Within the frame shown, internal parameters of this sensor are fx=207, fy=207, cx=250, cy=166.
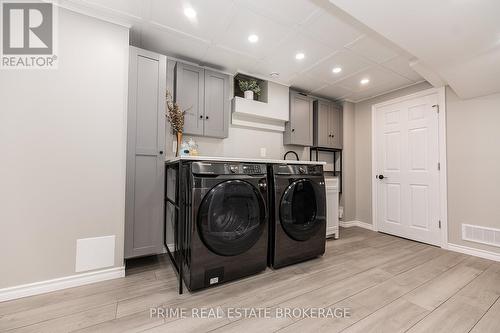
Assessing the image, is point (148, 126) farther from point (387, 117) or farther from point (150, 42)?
point (387, 117)

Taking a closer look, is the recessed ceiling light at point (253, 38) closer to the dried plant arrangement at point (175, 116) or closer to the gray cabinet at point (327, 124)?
→ the dried plant arrangement at point (175, 116)

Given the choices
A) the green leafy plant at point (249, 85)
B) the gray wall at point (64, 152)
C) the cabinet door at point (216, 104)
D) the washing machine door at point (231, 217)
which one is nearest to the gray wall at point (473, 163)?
the green leafy plant at point (249, 85)

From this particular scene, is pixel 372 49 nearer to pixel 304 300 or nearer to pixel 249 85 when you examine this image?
pixel 249 85

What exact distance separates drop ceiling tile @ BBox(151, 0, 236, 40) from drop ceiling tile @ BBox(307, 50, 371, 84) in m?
1.34

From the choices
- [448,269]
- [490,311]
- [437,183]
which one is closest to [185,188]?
[490,311]

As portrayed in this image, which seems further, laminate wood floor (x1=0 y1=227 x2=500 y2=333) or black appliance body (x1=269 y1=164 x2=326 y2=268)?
black appliance body (x1=269 y1=164 x2=326 y2=268)

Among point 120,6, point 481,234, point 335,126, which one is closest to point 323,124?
point 335,126

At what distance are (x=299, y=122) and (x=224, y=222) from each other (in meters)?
2.24

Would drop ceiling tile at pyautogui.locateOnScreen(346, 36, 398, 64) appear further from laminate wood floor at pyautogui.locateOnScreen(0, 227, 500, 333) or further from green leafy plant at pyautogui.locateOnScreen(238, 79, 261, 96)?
laminate wood floor at pyautogui.locateOnScreen(0, 227, 500, 333)

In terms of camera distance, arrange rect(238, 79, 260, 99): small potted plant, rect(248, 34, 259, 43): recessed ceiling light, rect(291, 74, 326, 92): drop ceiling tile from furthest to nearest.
→ rect(291, 74, 326, 92): drop ceiling tile, rect(238, 79, 260, 99): small potted plant, rect(248, 34, 259, 43): recessed ceiling light

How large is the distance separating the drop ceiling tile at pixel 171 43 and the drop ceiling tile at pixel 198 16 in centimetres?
10

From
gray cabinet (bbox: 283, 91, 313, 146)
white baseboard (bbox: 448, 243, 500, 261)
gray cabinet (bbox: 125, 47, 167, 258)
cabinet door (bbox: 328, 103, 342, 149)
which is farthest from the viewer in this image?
cabinet door (bbox: 328, 103, 342, 149)
